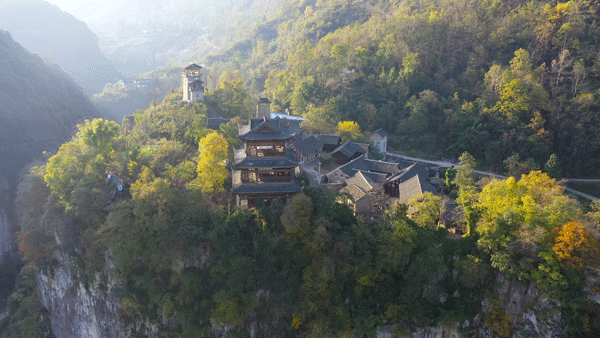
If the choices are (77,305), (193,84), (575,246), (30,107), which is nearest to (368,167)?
(575,246)

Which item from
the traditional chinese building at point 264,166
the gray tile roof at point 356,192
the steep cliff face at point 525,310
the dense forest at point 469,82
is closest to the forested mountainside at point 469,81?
the dense forest at point 469,82

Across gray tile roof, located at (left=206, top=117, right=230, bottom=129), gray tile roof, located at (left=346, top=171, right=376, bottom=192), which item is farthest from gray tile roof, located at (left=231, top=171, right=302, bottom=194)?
gray tile roof, located at (left=206, top=117, right=230, bottom=129)

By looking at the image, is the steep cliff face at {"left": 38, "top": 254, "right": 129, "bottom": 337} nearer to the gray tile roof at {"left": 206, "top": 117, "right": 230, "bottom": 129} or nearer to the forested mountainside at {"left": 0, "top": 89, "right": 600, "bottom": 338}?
the forested mountainside at {"left": 0, "top": 89, "right": 600, "bottom": 338}

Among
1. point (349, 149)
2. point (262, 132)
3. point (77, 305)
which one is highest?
point (262, 132)

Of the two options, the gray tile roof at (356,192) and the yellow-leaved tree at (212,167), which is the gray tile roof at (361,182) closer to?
the gray tile roof at (356,192)

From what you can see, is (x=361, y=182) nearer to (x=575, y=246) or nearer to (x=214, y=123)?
(x=575, y=246)

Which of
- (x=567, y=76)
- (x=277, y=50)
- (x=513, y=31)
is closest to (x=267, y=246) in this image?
(x=567, y=76)

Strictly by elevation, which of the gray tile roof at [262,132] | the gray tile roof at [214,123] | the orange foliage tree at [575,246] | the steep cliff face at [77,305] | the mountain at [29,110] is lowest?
the steep cliff face at [77,305]
